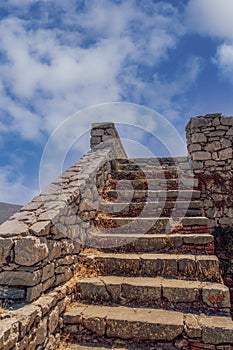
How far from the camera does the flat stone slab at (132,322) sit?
2.64 metres

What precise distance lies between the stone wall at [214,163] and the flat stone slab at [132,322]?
9.01 ft

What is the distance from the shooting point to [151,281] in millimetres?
3178

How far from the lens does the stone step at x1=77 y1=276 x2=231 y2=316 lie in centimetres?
294

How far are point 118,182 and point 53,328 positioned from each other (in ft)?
9.77

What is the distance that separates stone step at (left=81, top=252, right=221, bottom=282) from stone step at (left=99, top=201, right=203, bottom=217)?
0.96 m

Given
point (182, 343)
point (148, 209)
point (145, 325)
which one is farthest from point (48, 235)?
point (148, 209)

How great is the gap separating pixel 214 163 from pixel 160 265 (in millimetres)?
2689

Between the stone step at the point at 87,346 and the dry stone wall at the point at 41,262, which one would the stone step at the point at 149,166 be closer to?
the dry stone wall at the point at 41,262

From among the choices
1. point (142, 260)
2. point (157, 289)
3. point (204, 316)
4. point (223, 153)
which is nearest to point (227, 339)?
point (204, 316)

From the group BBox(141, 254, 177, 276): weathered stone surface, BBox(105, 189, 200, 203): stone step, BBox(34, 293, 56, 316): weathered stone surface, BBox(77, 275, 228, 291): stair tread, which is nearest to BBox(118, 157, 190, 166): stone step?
BBox(105, 189, 200, 203): stone step

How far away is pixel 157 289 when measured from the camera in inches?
119

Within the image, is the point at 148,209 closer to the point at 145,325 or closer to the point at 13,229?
the point at 145,325

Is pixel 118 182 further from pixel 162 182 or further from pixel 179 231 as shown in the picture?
pixel 179 231

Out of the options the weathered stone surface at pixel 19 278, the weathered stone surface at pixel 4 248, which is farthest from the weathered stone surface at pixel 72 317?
the weathered stone surface at pixel 4 248
